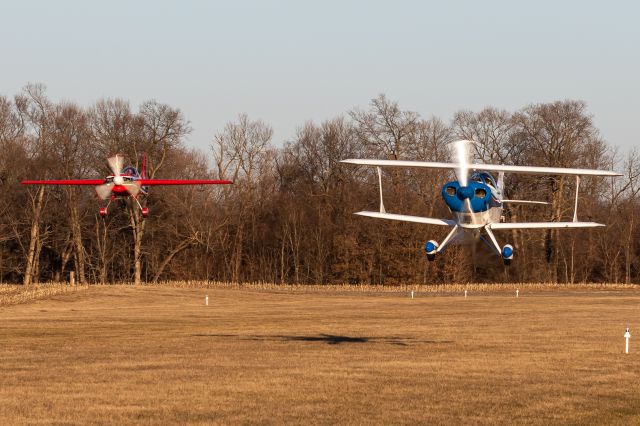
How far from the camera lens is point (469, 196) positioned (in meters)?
34.8

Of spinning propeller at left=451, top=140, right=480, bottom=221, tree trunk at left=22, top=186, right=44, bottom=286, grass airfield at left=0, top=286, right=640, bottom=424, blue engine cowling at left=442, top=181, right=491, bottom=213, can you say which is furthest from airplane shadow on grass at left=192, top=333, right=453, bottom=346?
tree trunk at left=22, top=186, right=44, bottom=286

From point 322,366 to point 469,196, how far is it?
7900mm

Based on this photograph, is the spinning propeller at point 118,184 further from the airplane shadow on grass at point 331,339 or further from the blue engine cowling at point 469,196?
the blue engine cowling at point 469,196

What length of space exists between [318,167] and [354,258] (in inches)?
604

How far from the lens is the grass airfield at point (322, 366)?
73.4ft

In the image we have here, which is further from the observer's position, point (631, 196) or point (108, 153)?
point (631, 196)

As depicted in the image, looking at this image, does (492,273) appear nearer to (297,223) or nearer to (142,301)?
(297,223)

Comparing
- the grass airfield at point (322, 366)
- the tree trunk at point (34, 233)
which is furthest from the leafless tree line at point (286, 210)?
the grass airfield at point (322, 366)

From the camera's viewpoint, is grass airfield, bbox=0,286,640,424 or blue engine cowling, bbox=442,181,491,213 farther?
blue engine cowling, bbox=442,181,491,213


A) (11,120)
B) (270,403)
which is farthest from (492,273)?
(270,403)

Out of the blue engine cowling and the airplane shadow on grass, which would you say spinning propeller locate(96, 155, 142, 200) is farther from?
the blue engine cowling

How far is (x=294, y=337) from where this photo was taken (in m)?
42.3

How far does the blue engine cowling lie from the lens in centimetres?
3488

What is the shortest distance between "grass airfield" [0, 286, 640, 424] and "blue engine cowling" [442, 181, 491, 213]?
4796 mm
